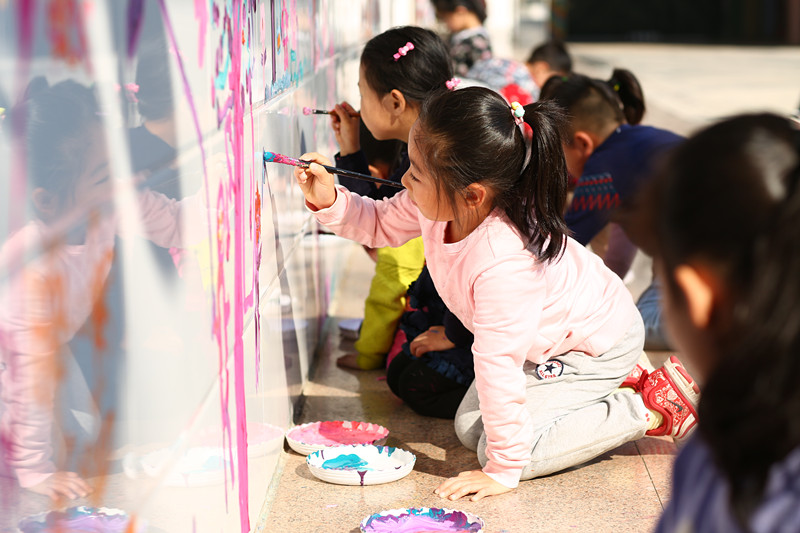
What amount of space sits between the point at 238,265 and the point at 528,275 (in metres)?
0.66

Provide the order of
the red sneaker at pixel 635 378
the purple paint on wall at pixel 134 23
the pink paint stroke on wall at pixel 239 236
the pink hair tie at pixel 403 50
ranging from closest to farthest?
the purple paint on wall at pixel 134 23 < the pink paint stroke on wall at pixel 239 236 < the red sneaker at pixel 635 378 < the pink hair tie at pixel 403 50

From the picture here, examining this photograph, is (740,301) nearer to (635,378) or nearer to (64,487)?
(64,487)

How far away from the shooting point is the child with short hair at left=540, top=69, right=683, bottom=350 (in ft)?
10.6

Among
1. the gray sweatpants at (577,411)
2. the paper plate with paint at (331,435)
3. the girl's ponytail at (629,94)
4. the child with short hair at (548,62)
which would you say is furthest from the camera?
the child with short hair at (548,62)

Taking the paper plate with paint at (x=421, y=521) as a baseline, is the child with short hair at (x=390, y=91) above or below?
above

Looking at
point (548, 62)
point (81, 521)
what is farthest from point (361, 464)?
point (548, 62)

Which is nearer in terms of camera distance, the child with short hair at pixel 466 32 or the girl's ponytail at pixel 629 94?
the girl's ponytail at pixel 629 94

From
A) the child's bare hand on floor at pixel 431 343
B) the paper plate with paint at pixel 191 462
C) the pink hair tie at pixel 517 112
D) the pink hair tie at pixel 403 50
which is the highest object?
the pink hair tie at pixel 403 50

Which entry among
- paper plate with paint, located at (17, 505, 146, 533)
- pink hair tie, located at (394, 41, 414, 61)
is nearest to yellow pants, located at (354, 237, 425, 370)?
pink hair tie, located at (394, 41, 414, 61)

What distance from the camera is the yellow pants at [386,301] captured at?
9.87 ft

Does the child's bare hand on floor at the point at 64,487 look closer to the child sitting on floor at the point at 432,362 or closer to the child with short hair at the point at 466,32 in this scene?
the child sitting on floor at the point at 432,362

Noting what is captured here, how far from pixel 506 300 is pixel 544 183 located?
10.7 inches

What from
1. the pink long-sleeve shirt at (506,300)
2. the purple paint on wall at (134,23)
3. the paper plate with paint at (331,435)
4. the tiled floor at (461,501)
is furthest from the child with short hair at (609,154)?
the purple paint on wall at (134,23)

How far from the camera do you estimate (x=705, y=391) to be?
982 millimetres
